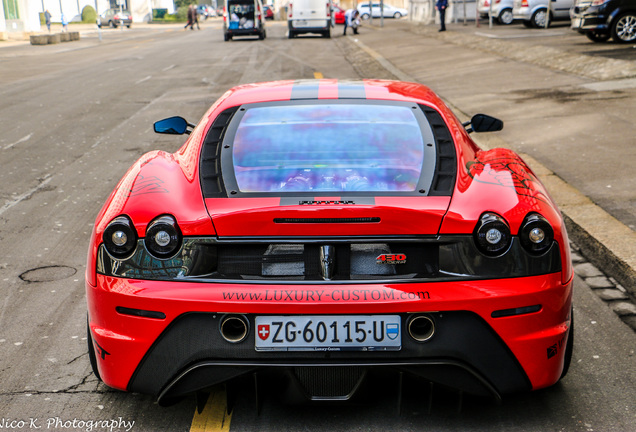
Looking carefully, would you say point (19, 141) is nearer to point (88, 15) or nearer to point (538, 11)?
point (538, 11)

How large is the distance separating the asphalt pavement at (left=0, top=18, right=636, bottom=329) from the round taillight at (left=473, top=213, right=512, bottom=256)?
1.81m

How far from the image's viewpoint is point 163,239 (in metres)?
2.94

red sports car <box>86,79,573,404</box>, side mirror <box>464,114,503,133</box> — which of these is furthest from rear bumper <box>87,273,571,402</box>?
side mirror <box>464,114,503,133</box>

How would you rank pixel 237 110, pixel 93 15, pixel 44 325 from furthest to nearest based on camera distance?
pixel 93 15 < pixel 44 325 < pixel 237 110

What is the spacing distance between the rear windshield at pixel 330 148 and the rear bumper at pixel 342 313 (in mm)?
505

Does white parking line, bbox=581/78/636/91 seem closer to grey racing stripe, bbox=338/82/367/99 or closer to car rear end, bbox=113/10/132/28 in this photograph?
grey racing stripe, bbox=338/82/367/99

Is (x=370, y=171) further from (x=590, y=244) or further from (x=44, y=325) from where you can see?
(x=590, y=244)

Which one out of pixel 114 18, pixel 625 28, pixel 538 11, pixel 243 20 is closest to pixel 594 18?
pixel 625 28

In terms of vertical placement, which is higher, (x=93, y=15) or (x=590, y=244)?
(x=590, y=244)

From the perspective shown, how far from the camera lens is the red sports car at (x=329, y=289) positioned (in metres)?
2.84

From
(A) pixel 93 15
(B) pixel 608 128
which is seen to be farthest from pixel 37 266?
(A) pixel 93 15

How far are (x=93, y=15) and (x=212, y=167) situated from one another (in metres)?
85.1

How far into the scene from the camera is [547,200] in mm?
3248

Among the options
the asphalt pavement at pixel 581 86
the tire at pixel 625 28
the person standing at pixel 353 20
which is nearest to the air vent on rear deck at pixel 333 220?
the asphalt pavement at pixel 581 86
